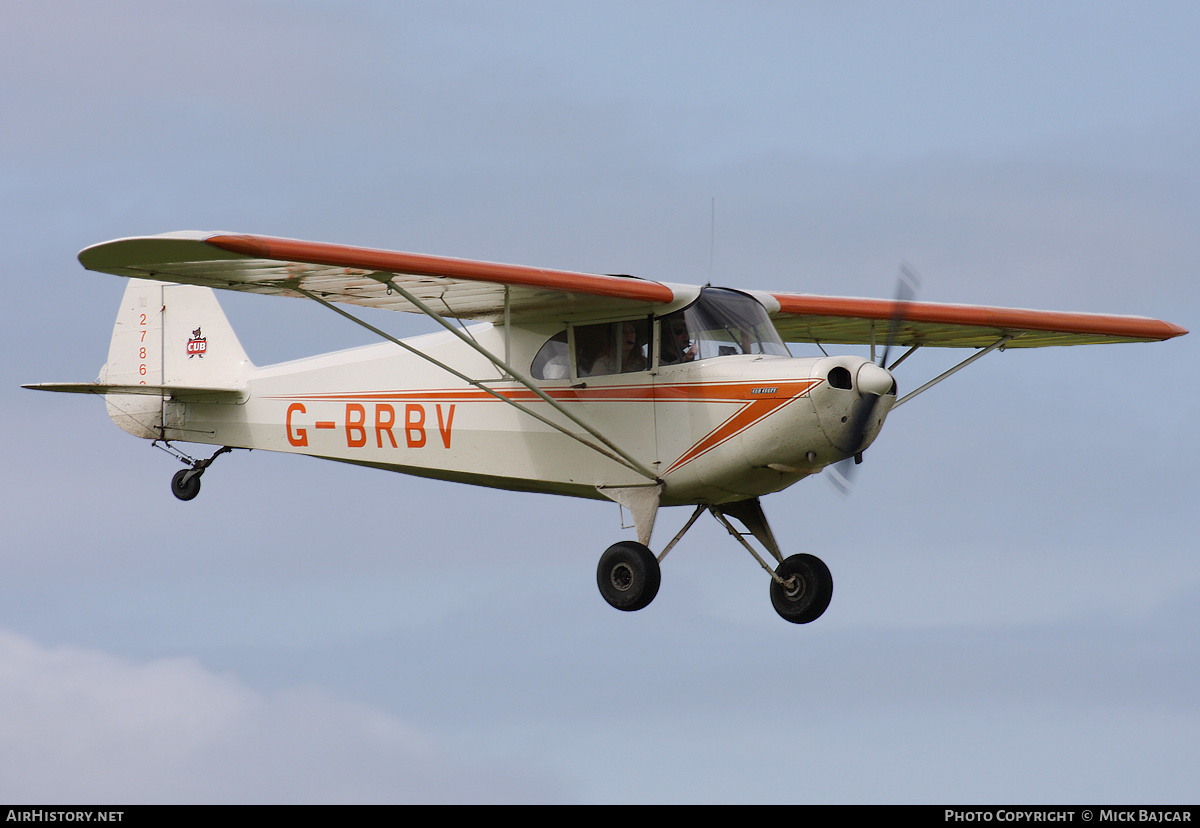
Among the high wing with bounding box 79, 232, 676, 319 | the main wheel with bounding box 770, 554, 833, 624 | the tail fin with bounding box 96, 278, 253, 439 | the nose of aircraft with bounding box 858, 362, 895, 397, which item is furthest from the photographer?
the tail fin with bounding box 96, 278, 253, 439

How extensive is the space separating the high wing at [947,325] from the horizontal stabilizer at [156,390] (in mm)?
5985

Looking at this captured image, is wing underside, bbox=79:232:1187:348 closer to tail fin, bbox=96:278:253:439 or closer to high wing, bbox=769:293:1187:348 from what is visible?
high wing, bbox=769:293:1187:348

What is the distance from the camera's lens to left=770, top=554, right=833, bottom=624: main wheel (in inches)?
562

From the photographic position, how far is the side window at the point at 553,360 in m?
14.3

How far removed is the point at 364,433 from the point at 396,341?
7.37 ft

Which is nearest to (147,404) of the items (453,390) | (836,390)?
(453,390)

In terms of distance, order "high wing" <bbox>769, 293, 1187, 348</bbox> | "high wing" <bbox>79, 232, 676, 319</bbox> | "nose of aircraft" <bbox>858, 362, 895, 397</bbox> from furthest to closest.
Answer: "high wing" <bbox>769, 293, 1187, 348</bbox> → "nose of aircraft" <bbox>858, 362, 895, 397</bbox> → "high wing" <bbox>79, 232, 676, 319</bbox>

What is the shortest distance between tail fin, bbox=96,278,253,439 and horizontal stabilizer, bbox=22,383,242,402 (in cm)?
2

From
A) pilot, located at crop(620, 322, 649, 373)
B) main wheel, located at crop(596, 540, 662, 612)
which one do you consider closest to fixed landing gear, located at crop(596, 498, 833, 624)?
main wheel, located at crop(596, 540, 662, 612)

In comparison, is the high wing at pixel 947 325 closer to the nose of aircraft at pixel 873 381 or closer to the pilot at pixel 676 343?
the pilot at pixel 676 343

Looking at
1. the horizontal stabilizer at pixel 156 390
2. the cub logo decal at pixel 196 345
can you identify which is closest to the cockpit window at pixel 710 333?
the horizontal stabilizer at pixel 156 390

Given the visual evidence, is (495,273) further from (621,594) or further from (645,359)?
(621,594)

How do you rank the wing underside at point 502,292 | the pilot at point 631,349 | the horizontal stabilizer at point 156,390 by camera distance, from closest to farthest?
the wing underside at point 502,292 → the pilot at point 631,349 → the horizontal stabilizer at point 156,390

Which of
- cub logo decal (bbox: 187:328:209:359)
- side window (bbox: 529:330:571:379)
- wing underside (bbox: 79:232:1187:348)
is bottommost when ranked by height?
cub logo decal (bbox: 187:328:209:359)
